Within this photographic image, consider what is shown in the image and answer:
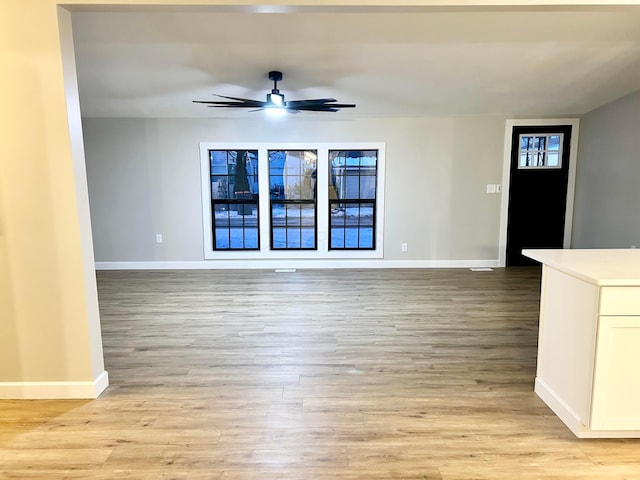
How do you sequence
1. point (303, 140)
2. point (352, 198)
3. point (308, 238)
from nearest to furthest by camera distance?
point (303, 140)
point (352, 198)
point (308, 238)

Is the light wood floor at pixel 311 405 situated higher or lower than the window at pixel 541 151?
lower

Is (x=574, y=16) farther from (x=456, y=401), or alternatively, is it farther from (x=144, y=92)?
(x=144, y=92)

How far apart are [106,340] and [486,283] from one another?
4348mm

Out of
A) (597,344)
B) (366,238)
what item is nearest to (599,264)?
(597,344)

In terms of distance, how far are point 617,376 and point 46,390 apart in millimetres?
3191

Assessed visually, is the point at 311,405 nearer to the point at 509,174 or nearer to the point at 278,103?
the point at 278,103

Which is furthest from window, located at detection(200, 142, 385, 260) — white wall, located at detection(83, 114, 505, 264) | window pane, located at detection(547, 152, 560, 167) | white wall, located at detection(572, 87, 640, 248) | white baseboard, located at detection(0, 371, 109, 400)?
white baseboard, located at detection(0, 371, 109, 400)

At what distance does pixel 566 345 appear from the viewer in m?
2.13

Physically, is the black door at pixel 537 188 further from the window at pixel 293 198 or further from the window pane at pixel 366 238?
the window at pixel 293 198

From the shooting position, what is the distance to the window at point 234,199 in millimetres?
5828

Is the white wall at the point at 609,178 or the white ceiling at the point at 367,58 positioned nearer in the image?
the white ceiling at the point at 367,58

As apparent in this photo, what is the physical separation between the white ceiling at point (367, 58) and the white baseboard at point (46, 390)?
235cm

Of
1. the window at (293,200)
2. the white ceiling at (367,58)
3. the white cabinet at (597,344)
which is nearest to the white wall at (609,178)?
the white ceiling at (367,58)

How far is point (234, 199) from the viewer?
593 centimetres
